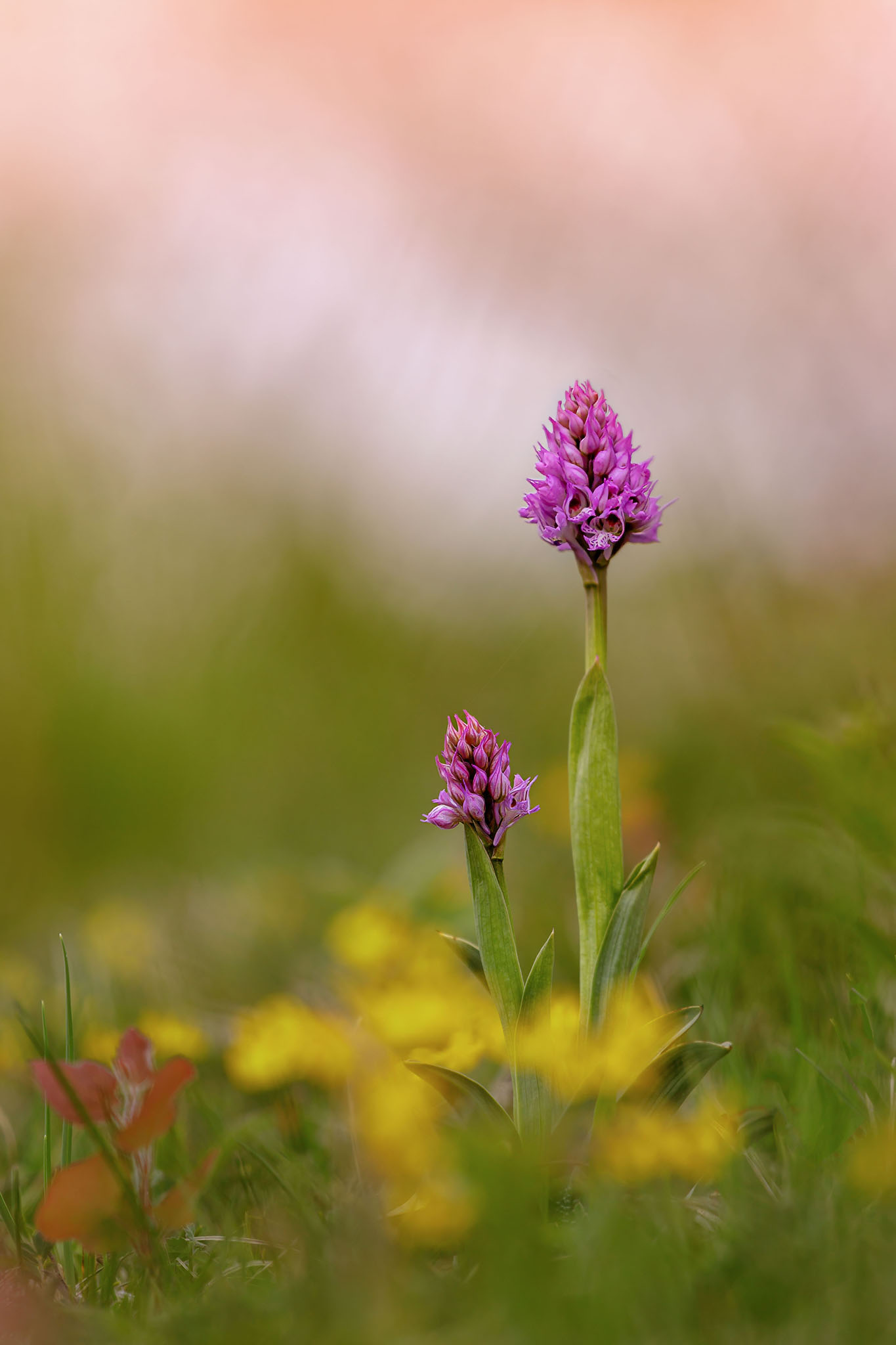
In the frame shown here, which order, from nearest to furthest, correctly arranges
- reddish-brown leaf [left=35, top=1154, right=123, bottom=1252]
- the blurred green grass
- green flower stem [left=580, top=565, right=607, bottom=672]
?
the blurred green grass < reddish-brown leaf [left=35, top=1154, right=123, bottom=1252] < green flower stem [left=580, top=565, right=607, bottom=672]

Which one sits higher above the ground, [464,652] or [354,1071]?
[464,652]

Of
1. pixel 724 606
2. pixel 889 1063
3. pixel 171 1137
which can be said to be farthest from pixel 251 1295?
pixel 724 606

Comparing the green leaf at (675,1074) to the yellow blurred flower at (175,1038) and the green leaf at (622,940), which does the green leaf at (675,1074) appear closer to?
the green leaf at (622,940)

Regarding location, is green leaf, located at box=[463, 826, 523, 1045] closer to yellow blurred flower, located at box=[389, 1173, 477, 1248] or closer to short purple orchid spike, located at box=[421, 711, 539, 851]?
short purple orchid spike, located at box=[421, 711, 539, 851]

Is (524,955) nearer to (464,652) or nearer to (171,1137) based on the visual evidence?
(171,1137)

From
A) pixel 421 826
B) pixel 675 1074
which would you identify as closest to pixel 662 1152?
pixel 675 1074

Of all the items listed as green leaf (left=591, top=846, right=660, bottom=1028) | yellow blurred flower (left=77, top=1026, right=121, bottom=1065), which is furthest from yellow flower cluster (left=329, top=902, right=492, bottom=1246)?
yellow blurred flower (left=77, top=1026, right=121, bottom=1065)
